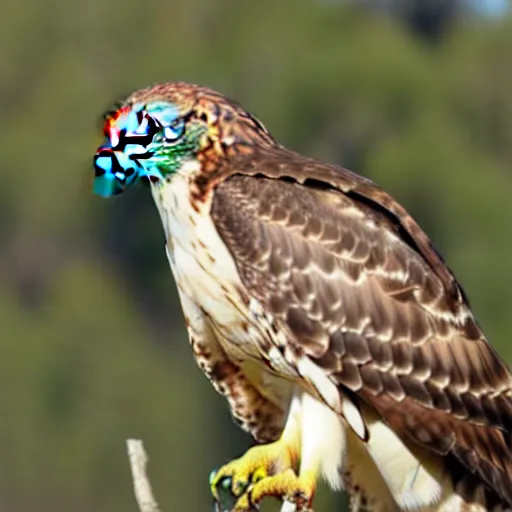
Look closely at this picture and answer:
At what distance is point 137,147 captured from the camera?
4.83 metres

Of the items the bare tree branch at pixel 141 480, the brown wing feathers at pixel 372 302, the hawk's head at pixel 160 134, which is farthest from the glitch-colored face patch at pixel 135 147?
the bare tree branch at pixel 141 480

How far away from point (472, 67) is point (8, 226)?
23.4 feet

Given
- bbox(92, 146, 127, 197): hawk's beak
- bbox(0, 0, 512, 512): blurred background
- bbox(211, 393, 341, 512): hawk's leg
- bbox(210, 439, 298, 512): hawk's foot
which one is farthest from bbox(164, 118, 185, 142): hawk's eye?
bbox(0, 0, 512, 512): blurred background

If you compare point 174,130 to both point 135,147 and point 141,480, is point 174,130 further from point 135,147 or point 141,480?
point 141,480

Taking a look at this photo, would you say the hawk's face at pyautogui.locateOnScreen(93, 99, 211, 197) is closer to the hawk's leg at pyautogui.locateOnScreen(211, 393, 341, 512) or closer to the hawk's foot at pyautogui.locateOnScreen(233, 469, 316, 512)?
the hawk's leg at pyautogui.locateOnScreen(211, 393, 341, 512)

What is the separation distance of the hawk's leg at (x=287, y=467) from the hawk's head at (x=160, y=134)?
71cm

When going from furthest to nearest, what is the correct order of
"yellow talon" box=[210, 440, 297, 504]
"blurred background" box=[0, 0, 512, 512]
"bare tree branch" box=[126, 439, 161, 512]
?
"blurred background" box=[0, 0, 512, 512] → "yellow talon" box=[210, 440, 297, 504] → "bare tree branch" box=[126, 439, 161, 512]

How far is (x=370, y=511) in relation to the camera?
202 inches

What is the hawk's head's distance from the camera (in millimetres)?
4824

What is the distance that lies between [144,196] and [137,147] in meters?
14.6

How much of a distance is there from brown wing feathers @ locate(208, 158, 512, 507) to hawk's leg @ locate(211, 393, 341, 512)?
0.51 ft

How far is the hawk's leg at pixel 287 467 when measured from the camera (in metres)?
4.82

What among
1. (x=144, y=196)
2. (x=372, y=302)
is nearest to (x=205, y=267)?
(x=372, y=302)

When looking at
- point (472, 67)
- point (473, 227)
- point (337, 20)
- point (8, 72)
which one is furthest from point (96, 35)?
point (473, 227)
